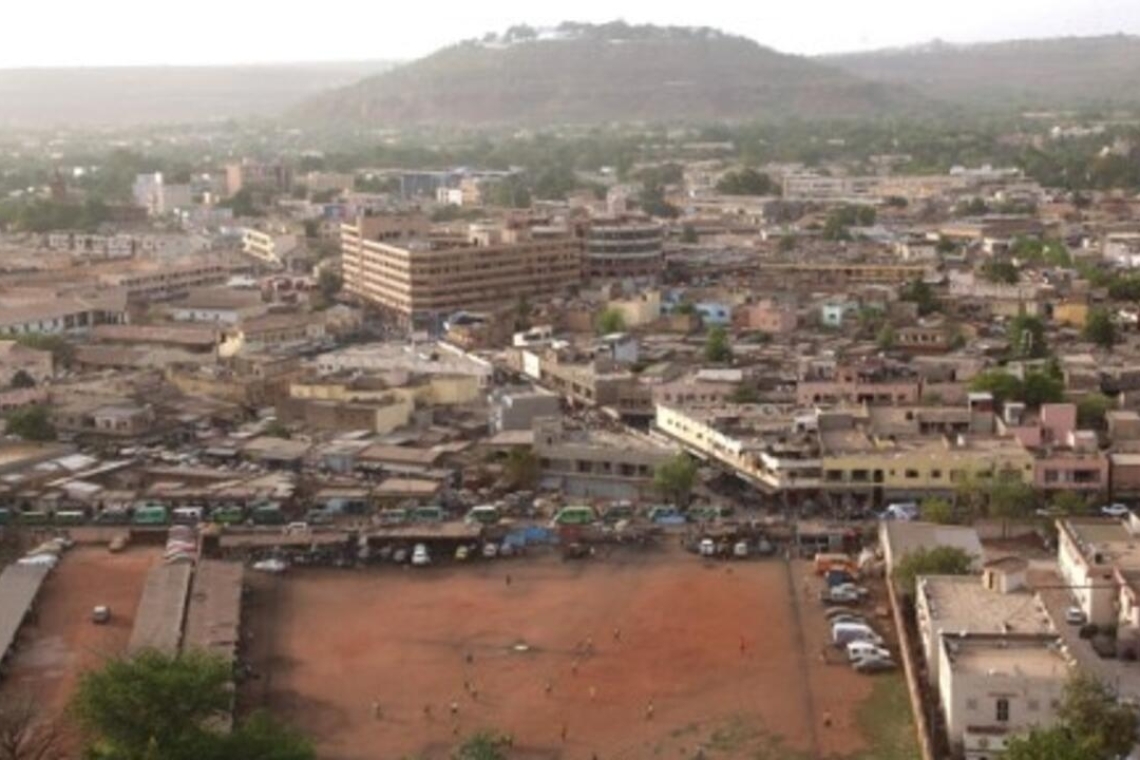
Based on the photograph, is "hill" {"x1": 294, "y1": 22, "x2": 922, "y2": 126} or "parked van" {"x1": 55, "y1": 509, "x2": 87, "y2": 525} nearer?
"parked van" {"x1": 55, "y1": 509, "x2": 87, "y2": 525}

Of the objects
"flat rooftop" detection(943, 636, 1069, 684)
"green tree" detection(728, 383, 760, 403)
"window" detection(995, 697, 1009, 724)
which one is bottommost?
"window" detection(995, 697, 1009, 724)

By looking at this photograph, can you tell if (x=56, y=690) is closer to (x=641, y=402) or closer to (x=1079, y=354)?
(x=641, y=402)

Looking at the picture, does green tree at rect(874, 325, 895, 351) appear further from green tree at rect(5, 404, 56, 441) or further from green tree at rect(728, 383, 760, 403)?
green tree at rect(5, 404, 56, 441)

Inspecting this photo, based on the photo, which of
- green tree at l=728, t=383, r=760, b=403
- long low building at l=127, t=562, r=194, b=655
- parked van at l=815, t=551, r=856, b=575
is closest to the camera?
long low building at l=127, t=562, r=194, b=655

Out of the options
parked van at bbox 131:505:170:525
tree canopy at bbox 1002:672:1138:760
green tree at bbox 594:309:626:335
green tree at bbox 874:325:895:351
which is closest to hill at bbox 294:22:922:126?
green tree at bbox 594:309:626:335

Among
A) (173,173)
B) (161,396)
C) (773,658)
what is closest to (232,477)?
(161,396)

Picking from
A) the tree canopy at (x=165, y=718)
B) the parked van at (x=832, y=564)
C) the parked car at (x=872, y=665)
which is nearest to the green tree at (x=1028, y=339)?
the parked van at (x=832, y=564)

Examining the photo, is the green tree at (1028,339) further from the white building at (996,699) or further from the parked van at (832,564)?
the white building at (996,699)
